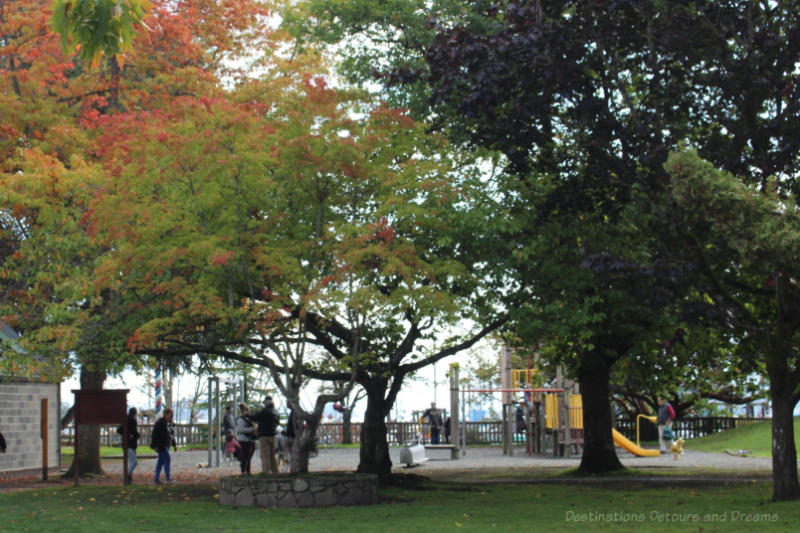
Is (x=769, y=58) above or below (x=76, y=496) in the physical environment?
above

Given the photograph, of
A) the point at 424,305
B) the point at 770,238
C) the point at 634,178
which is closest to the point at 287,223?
the point at 424,305

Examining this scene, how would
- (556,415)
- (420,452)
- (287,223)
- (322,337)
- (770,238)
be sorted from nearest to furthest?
(770,238), (287,223), (322,337), (420,452), (556,415)

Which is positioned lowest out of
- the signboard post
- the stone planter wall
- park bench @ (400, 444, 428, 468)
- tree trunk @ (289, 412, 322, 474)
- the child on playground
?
park bench @ (400, 444, 428, 468)

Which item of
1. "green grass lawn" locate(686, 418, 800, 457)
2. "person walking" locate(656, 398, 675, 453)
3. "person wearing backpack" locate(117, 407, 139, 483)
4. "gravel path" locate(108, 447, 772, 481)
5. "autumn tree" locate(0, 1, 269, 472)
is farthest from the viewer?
"person walking" locate(656, 398, 675, 453)

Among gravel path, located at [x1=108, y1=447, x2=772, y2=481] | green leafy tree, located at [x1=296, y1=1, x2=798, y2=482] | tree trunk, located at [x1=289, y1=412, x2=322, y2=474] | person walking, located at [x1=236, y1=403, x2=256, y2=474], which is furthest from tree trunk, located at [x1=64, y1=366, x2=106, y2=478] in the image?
→ green leafy tree, located at [x1=296, y1=1, x2=798, y2=482]

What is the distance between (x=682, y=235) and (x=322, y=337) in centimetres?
831

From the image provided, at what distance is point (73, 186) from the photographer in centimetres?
1900

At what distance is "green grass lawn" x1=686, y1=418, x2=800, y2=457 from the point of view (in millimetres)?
32344

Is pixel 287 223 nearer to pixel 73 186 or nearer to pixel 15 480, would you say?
pixel 73 186

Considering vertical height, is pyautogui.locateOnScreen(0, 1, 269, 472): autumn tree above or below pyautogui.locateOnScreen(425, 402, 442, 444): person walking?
above

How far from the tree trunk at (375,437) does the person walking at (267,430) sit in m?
2.03

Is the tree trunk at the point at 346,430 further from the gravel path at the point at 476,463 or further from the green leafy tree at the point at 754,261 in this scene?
the green leafy tree at the point at 754,261

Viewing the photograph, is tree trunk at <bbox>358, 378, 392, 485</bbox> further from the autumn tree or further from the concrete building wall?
the concrete building wall

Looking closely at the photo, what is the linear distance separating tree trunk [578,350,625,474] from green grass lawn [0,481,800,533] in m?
3.45
